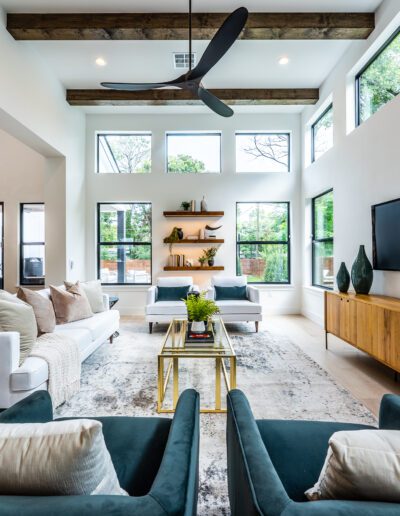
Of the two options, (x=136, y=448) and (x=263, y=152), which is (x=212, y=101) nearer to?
(x=136, y=448)

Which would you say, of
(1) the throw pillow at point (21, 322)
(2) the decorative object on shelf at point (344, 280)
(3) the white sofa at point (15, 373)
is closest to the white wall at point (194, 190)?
(2) the decorative object on shelf at point (344, 280)

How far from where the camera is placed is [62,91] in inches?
198

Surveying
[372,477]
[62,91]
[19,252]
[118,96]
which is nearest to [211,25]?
[118,96]

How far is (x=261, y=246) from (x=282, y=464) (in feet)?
17.2

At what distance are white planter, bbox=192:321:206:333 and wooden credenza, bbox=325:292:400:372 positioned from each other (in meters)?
1.62

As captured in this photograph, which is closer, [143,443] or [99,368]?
[143,443]

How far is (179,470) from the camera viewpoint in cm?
82

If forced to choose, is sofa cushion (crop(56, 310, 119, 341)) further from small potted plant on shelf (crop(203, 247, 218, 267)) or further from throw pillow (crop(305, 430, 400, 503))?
throw pillow (crop(305, 430, 400, 503))

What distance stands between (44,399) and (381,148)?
12.9ft

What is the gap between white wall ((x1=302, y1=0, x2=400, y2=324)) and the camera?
10.8 ft

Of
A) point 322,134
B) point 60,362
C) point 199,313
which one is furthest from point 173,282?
point 322,134

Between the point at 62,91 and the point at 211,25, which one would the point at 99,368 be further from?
the point at 62,91

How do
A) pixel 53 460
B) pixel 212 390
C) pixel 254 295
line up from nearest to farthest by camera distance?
pixel 53 460 → pixel 212 390 → pixel 254 295

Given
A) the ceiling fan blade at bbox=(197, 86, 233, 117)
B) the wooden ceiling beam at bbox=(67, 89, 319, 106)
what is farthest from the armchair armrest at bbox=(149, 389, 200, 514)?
the wooden ceiling beam at bbox=(67, 89, 319, 106)
